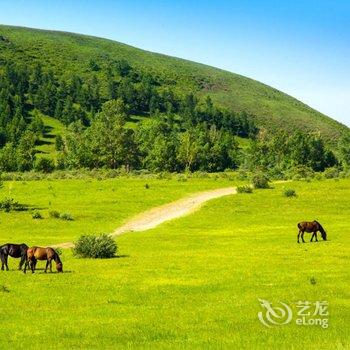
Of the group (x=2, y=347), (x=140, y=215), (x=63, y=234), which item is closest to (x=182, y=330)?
(x=2, y=347)

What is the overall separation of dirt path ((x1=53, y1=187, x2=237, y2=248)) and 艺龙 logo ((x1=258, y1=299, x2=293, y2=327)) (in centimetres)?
2421

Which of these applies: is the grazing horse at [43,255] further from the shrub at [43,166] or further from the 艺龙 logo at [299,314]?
the shrub at [43,166]

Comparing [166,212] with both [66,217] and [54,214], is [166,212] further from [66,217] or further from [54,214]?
[54,214]

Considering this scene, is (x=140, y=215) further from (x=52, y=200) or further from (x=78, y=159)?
(x=78, y=159)

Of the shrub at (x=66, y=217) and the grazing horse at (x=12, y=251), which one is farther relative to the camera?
the shrub at (x=66, y=217)

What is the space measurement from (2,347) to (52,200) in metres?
51.5

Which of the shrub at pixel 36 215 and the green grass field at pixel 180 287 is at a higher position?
the green grass field at pixel 180 287

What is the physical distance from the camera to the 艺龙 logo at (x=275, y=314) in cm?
1800

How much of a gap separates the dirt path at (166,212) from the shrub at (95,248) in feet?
22.9

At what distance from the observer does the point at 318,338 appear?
16047 millimetres

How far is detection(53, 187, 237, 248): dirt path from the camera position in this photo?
51.8 m

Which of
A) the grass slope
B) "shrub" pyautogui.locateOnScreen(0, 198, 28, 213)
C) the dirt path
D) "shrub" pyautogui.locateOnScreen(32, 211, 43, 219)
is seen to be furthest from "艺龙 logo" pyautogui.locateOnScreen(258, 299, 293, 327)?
the grass slope

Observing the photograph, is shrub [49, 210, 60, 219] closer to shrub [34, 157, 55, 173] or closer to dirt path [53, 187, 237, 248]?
dirt path [53, 187, 237, 248]

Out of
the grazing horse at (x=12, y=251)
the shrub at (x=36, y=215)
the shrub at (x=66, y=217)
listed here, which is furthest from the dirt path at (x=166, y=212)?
the grazing horse at (x=12, y=251)
